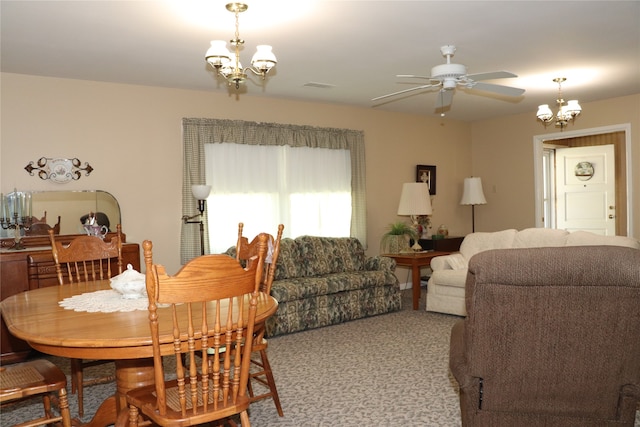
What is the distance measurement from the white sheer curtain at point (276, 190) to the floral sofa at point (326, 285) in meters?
0.59

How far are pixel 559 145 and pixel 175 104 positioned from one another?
626cm

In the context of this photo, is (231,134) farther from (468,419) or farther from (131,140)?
(468,419)

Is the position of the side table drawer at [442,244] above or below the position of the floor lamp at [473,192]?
below

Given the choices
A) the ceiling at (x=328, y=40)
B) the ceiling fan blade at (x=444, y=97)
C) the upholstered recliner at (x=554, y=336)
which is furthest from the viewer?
the ceiling fan blade at (x=444, y=97)

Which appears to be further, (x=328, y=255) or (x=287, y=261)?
(x=328, y=255)

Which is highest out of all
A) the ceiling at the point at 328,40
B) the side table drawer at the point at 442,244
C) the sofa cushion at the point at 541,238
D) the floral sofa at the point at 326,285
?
the ceiling at the point at 328,40

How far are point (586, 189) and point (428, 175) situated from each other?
2293 millimetres

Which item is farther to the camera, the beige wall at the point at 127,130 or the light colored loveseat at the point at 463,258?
the light colored loveseat at the point at 463,258

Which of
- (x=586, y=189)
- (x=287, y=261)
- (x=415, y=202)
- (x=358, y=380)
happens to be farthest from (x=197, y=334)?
(x=586, y=189)

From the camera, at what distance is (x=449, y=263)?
583 centimetres

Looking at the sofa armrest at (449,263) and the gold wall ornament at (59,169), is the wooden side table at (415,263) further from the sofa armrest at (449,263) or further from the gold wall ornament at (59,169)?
the gold wall ornament at (59,169)

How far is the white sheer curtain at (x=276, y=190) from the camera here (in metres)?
5.90

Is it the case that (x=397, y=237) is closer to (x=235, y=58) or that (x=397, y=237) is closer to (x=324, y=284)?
(x=324, y=284)

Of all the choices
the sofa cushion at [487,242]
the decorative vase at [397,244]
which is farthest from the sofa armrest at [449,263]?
the decorative vase at [397,244]
